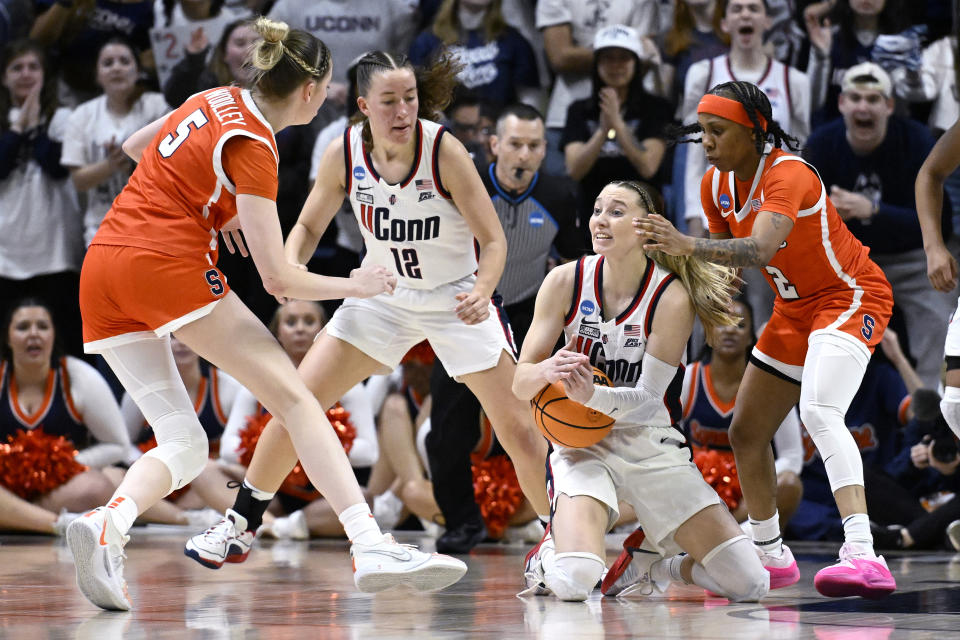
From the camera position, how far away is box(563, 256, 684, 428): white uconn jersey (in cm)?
445

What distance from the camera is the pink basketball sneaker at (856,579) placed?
416 centimetres

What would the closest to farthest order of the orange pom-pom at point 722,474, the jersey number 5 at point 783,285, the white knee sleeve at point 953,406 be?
1. the white knee sleeve at point 953,406
2. the jersey number 5 at point 783,285
3. the orange pom-pom at point 722,474

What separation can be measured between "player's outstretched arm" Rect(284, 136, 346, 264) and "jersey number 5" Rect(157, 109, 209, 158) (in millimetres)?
893

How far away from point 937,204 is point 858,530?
1.33 metres

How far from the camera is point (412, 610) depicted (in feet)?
13.5

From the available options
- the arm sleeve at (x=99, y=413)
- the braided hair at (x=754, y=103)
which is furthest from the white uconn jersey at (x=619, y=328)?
the arm sleeve at (x=99, y=413)

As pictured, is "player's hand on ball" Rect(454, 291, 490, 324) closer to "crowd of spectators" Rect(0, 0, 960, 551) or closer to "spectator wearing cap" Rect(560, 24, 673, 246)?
"crowd of spectators" Rect(0, 0, 960, 551)

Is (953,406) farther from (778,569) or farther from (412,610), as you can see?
(412,610)

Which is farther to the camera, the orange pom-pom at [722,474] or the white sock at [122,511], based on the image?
the orange pom-pom at [722,474]

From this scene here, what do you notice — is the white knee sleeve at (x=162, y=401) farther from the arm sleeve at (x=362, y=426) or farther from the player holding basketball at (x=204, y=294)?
the arm sleeve at (x=362, y=426)

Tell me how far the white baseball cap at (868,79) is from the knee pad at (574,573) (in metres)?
4.11

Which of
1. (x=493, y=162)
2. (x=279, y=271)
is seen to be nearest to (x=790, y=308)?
(x=279, y=271)

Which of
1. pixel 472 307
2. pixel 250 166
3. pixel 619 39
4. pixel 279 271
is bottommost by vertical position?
pixel 472 307

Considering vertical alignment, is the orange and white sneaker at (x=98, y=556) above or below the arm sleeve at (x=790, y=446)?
above
